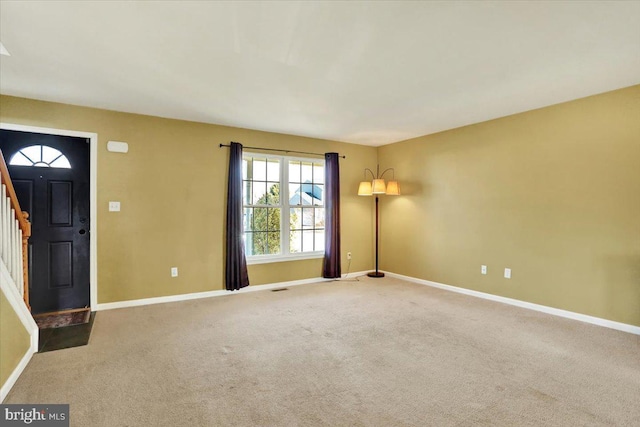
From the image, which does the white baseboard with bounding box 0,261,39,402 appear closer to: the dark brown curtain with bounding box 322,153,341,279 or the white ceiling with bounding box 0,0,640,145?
the white ceiling with bounding box 0,0,640,145

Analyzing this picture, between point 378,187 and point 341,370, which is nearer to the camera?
point 341,370

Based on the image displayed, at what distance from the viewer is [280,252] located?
5.04 m

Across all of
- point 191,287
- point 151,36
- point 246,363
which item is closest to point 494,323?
point 246,363

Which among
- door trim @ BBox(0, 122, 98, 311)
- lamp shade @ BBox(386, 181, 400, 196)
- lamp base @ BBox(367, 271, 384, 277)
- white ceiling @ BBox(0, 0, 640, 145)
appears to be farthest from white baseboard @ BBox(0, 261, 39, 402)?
lamp shade @ BBox(386, 181, 400, 196)

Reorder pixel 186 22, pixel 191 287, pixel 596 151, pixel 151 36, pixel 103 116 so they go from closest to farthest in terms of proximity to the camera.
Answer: pixel 186 22
pixel 151 36
pixel 596 151
pixel 103 116
pixel 191 287

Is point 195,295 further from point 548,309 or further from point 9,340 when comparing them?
point 548,309

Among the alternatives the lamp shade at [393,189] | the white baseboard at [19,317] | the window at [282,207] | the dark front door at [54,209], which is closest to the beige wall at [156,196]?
the dark front door at [54,209]

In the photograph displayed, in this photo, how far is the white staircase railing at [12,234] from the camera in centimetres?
236

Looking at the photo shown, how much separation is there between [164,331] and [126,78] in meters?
2.44

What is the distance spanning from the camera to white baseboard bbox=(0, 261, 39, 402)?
6.88ft

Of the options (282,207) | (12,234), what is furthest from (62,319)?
(282,207)

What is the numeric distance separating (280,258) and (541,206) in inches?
141

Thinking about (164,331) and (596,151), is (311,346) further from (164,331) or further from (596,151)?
(596,151)

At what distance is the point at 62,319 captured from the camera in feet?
11.3
